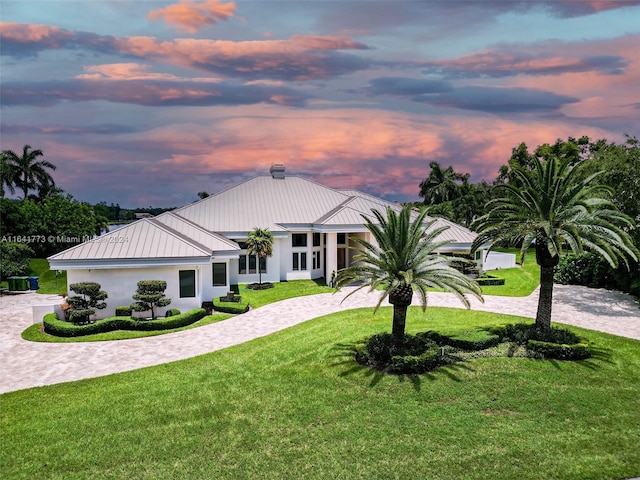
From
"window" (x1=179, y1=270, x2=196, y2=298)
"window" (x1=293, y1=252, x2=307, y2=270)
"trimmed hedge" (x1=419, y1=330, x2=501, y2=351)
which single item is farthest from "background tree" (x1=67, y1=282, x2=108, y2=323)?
"trimmed hedge" (x1=419, y1=330, x2=501, y2=351)

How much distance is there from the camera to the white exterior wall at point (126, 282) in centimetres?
2694

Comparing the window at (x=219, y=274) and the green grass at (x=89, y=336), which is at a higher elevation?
the window at (x=219, y=274)

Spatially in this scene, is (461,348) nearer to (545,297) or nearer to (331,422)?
(545,297)

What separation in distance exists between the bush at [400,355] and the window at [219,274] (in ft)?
54.4

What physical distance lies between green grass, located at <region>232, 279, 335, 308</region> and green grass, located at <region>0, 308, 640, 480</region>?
13.1m

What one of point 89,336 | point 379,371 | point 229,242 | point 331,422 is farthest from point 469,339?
point 229,242

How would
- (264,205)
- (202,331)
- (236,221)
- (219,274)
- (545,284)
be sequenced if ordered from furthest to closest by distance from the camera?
(264,205)
(236,221)
(219,274)
(202,331)
(545,284)

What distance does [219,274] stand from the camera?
32094mm

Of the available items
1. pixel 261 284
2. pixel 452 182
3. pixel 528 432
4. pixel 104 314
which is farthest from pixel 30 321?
pixel 452 182

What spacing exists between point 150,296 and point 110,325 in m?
2.58

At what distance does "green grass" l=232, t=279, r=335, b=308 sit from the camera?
31569 mm

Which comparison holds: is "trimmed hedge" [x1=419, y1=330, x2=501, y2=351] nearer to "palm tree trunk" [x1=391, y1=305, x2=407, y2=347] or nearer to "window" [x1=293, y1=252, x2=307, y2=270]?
"palm tree trunk" [x1=391, y1=305, x2=407, y2=347]

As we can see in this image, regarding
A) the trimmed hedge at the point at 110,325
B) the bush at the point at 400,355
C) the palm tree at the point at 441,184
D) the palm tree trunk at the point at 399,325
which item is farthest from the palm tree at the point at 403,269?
the palm tree at the point at 441,184

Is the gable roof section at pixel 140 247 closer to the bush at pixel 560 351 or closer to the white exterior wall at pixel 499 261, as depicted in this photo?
the bush at pixel 560 351
